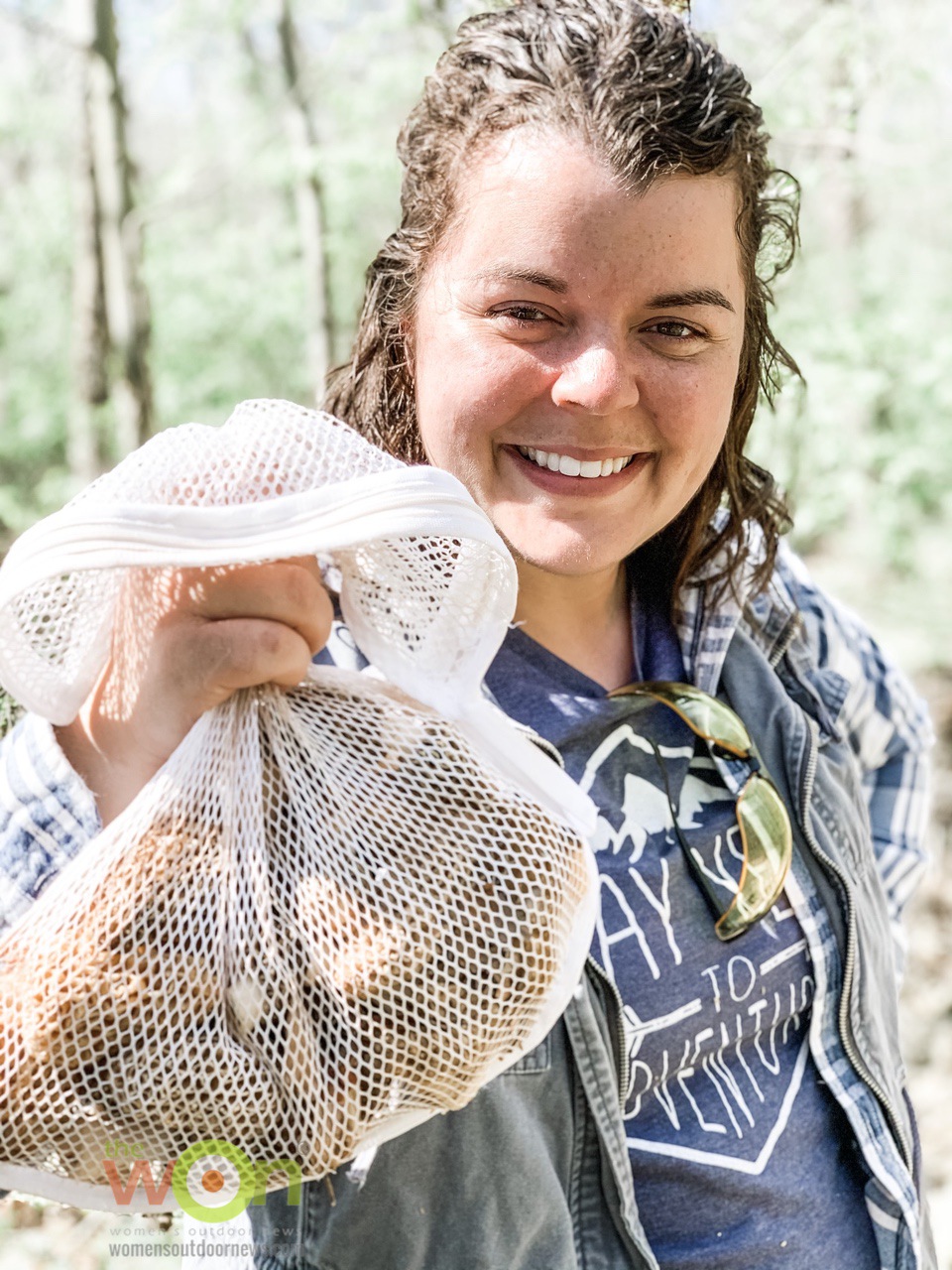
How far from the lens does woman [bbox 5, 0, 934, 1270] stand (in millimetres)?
1156

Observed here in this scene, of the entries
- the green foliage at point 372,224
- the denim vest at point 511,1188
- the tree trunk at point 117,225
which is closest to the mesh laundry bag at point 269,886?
the denim vest at point 511,1188

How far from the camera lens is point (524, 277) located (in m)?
1.23

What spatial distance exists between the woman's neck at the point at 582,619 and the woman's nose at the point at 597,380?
0.27 meters

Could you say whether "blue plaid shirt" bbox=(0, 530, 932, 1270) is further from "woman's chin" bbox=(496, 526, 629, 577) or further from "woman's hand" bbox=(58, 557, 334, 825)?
"woman's chin" bbox=(496, 526, 629, 577)

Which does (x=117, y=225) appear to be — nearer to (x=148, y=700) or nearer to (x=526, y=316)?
(x=526, y=316)

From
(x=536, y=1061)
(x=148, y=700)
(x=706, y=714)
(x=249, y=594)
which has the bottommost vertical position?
(x=536, y=1061)

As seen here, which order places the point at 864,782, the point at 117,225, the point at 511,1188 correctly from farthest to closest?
the point at 117,225, the point at 864,782, the point at 511,1188

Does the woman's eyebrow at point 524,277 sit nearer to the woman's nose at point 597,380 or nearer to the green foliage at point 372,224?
the woman's nose at point 597,380

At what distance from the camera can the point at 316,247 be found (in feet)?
21.3

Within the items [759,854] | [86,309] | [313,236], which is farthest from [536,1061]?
[313,236]

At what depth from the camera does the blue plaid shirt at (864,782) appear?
38.9 inches

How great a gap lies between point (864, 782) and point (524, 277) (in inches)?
48.6

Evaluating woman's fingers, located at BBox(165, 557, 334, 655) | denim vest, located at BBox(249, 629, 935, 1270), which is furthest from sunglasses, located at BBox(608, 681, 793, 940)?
woman's fingers, located at BBox(165, 557, 334, 655)

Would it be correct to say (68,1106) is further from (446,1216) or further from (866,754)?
(866,754)
